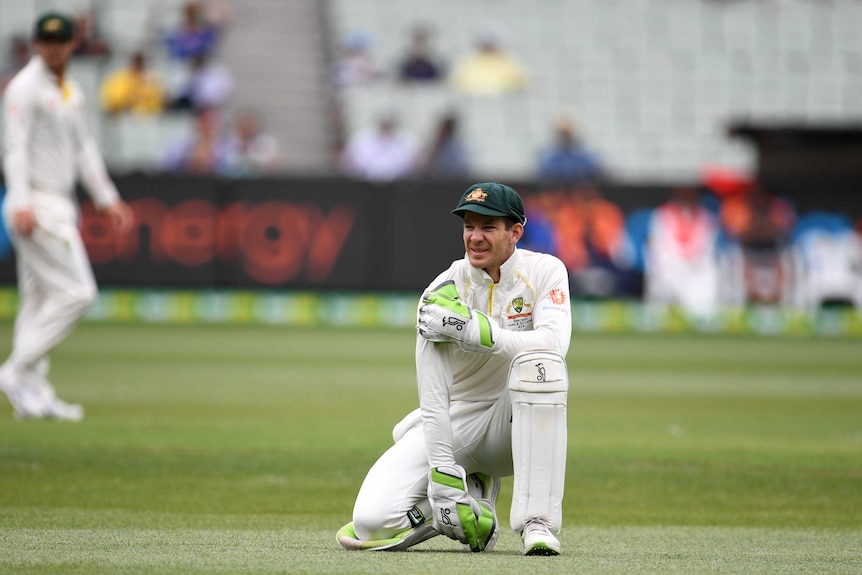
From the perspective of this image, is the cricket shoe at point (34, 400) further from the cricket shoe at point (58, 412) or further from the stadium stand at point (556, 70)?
the stadium stand at point (556, 70)

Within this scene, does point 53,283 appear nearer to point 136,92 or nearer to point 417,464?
point 417,464

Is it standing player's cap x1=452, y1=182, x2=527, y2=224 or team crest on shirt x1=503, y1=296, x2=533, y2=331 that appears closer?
standing player's cap x1=452, y1=182, x2=527, y2=224

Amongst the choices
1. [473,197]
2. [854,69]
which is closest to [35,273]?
[473,197]

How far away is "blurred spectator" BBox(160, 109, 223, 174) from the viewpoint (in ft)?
59.9

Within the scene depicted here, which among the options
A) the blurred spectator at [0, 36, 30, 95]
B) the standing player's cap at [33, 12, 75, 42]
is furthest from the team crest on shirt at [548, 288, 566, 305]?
the blurred spectator at [0, 36, 30, 95]

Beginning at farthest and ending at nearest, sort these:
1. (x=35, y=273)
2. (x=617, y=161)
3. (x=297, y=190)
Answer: (x=617, y=161) → (x=297, y=190) → (x=35, y=273)

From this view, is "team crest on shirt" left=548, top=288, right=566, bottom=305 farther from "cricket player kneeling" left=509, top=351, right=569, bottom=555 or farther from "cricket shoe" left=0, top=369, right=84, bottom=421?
"cricket shoe" left=0, top=369, right=84, bottom=421

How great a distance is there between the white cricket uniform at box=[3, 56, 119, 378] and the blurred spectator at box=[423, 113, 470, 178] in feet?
34.6

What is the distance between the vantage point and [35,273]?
8039mm

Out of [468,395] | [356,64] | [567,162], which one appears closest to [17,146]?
[468,395]

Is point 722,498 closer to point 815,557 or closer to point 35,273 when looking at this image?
point 815,557

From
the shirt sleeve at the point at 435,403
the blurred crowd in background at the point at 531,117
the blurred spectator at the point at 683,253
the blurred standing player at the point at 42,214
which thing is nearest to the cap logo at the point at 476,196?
the shirt sleeve at the point at 435,403

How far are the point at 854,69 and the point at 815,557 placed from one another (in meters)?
20.1

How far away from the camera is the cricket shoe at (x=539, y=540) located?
173 inches
